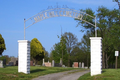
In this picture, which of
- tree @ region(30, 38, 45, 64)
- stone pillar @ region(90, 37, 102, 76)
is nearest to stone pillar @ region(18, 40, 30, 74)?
stone pillar @ region(90, 37, 102, 76)

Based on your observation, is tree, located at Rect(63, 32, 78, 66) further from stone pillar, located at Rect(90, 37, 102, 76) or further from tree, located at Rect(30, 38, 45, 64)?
stone pillar, located at Rect(90, 37, 102, 76)

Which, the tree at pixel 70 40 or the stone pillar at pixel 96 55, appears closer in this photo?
the stone pillar at pixel 96 55

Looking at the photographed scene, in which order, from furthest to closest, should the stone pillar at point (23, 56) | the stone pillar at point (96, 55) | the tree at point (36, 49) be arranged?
the tree at point (36, 49) < the stone pillar at point (23, 56) < the stone pillar at point (96, 55)

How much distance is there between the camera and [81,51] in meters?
61.1

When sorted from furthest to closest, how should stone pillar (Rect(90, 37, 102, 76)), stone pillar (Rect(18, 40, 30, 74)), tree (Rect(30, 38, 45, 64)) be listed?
tree (Rect(30, 38, 45, 64)), stone pillar (Rect(18, 40, 30, 74)), stone pillar (Rect(90, 37, 102, 76))

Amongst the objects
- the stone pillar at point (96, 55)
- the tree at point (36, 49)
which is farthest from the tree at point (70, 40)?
the stone pillar at point (96, 55)

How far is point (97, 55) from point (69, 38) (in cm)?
4335

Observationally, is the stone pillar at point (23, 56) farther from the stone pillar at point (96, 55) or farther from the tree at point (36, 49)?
the tree at point (36, 49)

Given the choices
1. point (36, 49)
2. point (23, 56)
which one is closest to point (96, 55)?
point (23, 56)

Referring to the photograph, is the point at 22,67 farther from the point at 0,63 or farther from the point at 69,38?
the point at 69,38

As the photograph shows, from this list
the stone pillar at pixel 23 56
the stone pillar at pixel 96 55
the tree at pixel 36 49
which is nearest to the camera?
the stone pillar at pixel 96 55

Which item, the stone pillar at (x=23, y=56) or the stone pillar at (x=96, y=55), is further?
the stone pillar at (x=23, y=56)

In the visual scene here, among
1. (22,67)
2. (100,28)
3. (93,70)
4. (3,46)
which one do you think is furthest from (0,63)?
(100,28)

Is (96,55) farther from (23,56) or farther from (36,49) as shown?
(36,49)
